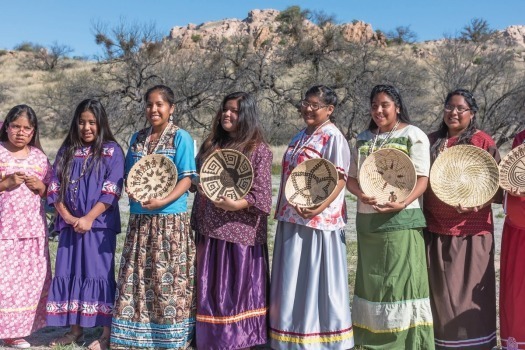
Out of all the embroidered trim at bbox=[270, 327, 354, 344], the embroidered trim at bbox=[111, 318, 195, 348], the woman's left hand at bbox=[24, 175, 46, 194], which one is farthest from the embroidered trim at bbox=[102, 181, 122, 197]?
the embroidered trim at bbox=[270, 327, 354, 344]

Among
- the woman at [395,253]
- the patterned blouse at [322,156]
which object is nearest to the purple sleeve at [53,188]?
the patterned blouse at [322,156]

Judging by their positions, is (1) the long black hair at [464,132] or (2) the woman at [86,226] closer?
(1) the long black hair at [464,132]

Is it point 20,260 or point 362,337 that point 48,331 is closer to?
point 20,260

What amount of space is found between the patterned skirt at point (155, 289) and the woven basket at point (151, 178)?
162 millimetres

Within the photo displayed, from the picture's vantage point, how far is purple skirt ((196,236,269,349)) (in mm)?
3734

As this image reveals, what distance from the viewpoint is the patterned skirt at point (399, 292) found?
363 centimetres

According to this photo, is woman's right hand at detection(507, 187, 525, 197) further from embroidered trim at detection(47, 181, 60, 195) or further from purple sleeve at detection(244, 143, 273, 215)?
embroidered trim at detection(47, 181, 60, 195)

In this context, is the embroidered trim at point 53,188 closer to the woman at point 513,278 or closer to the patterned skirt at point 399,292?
the patterned skirt at point 399,292

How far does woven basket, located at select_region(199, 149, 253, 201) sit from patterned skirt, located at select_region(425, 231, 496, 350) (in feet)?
4.49

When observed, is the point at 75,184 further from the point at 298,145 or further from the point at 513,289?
the point at 513,289

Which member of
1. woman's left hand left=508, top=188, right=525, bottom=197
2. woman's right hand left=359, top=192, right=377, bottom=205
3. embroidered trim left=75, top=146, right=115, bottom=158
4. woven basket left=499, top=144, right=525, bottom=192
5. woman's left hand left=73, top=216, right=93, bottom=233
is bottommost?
woman's left hand left=73, top=216, right=93, bottom=233

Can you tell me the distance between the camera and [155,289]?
12.4 feet

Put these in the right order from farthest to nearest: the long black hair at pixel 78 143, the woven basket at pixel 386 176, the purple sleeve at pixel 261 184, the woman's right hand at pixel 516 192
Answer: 1. the long black hair at pixel 78 143
2. the purple sleeve at pixel 261 184
3. the woven basket at pixel 386 176
4. the woman's right hand at pixel 516 192

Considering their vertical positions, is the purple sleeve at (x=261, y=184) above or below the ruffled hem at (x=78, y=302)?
above
